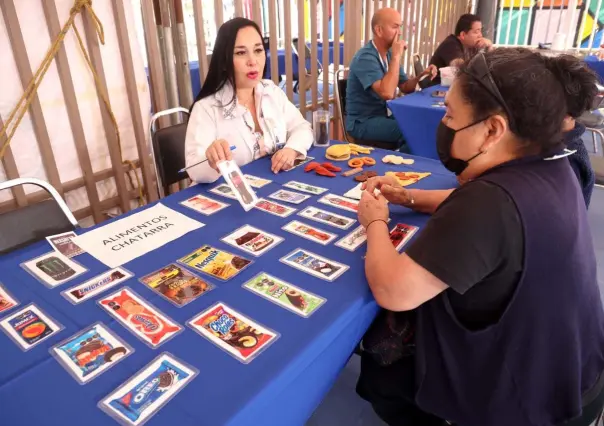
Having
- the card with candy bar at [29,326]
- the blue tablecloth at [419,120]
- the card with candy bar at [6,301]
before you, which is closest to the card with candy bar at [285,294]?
the card with candy bar at [29,326]

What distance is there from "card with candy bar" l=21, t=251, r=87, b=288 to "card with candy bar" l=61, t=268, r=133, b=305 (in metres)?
0.06

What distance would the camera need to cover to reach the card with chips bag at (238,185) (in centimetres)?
140

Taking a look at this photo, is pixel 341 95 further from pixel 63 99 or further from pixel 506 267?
pixel 506 267

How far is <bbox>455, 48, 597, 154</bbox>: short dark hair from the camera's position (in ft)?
2.70

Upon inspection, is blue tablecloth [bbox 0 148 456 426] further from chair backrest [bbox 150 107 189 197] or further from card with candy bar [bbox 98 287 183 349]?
chair backrest [bbox 150 107 189 197]

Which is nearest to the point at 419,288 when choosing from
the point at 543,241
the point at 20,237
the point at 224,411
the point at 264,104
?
the point at 543,241

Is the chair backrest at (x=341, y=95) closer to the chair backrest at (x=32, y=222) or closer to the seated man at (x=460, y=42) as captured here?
the seated man at (x=460, y=42)

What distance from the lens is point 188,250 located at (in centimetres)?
117

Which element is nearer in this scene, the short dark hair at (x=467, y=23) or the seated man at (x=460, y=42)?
the seated man at (x=460, y=42)

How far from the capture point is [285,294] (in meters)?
0.96

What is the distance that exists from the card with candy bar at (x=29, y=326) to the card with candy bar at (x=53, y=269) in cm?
11

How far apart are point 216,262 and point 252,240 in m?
0.14

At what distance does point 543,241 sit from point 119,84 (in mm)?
2273

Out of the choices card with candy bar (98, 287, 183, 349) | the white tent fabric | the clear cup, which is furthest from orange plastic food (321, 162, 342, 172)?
the white tent fabric
